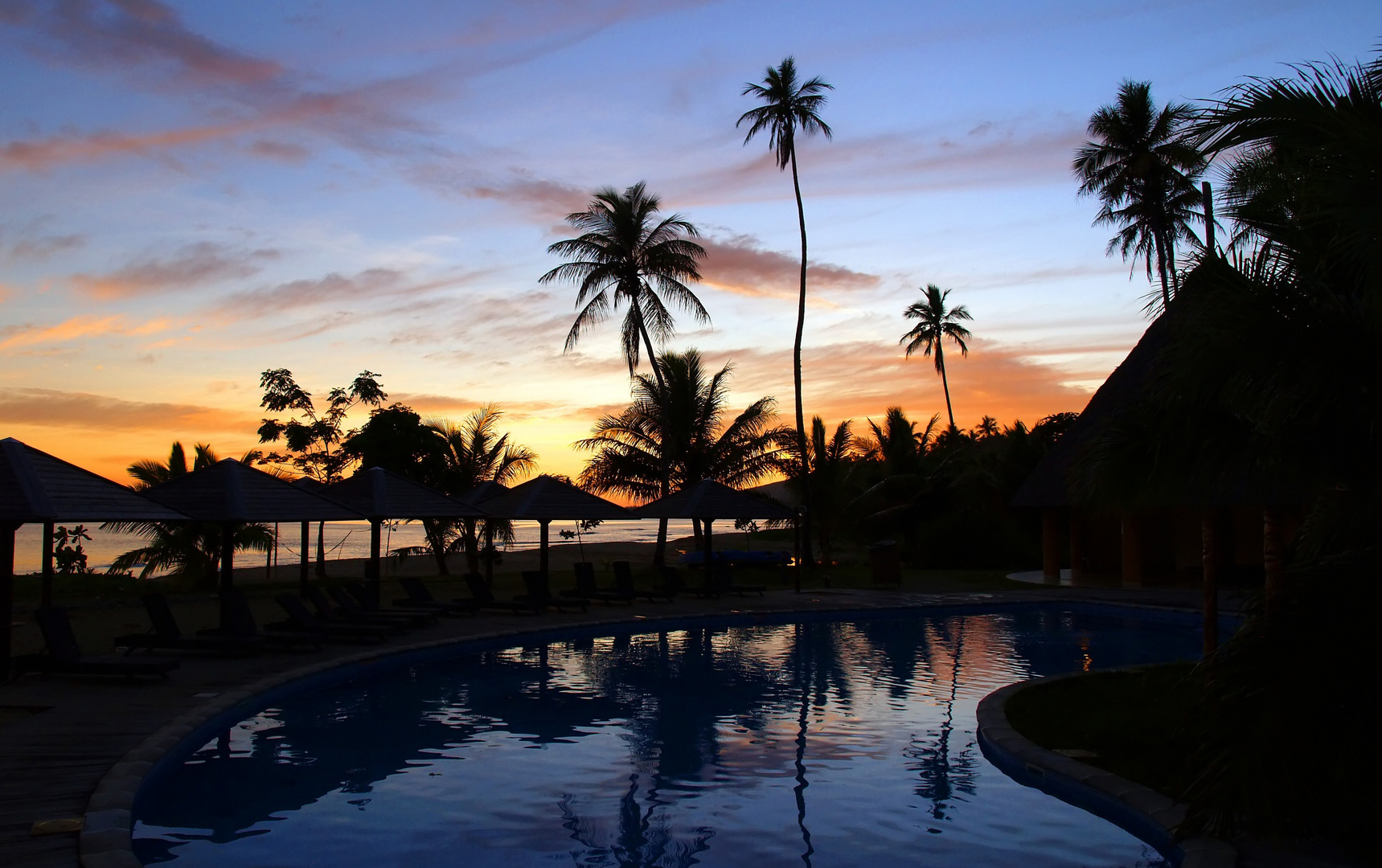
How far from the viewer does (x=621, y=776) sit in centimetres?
824

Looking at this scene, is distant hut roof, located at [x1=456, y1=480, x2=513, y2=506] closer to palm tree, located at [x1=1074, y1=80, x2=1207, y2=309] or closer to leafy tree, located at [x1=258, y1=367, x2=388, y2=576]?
leafy tree, located at [x1=258, y1=367, x2=388, y2=576]

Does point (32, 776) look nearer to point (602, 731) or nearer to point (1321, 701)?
point (602, 731)

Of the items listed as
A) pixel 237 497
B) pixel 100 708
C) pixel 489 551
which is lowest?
pixel 100 708

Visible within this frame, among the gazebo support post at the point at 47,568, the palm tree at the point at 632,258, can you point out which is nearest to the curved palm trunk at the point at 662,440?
the palm tree at the point at 632,258

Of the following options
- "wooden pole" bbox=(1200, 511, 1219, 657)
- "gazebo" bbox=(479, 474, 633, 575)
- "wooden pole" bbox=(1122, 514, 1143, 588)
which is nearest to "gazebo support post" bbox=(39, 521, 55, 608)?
"gazebo" bbox=(479, 474, 633, 575)

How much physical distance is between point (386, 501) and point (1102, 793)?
507 inches

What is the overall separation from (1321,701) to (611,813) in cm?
456

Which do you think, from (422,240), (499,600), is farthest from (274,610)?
(422,240)

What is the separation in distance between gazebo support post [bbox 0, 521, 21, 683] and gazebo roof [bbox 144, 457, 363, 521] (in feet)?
8.10

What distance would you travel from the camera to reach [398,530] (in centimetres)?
11188

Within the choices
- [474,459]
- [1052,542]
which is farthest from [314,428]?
[1052,542]

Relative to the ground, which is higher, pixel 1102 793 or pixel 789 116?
pixel 789 116

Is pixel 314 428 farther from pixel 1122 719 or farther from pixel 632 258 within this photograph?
pixel 1122 719

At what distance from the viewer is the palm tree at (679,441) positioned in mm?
28625
